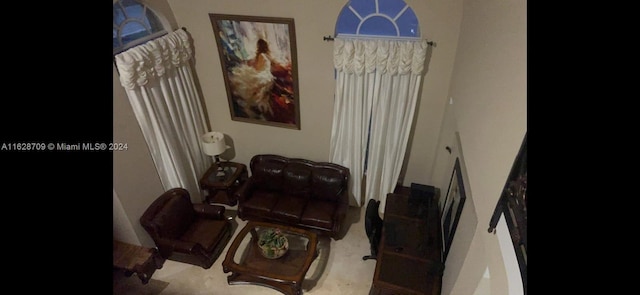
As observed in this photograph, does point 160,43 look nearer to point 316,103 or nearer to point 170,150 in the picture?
point 170,150

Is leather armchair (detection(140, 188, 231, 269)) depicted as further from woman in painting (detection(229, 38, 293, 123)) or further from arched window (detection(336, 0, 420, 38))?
arched window (detection(336, 0, 420, 38))

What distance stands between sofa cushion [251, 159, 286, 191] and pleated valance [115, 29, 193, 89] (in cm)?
171

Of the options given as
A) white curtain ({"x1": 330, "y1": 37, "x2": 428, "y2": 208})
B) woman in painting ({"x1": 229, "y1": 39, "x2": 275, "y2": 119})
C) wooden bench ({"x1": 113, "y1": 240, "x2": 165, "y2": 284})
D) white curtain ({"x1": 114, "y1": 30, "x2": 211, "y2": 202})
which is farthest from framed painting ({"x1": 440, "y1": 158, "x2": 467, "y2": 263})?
white curtain ({"x1": 114, "y1": 30, "x2": 211, "y2": 202})

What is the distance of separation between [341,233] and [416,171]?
4.45 ft

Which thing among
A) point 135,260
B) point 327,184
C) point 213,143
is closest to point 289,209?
point 327,184

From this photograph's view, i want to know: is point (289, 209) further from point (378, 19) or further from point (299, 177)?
point (378, 19)

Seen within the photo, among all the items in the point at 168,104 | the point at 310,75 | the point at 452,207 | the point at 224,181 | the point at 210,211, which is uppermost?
the point at 310,75

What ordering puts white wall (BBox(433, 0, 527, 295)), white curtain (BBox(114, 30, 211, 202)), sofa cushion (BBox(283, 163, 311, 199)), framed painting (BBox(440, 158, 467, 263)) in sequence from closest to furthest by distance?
white wall (BBox(433, 0, 527, 295)) < framed painting (BBox(440, 158, 467, 263)) < white curtain (BBox(114, 30, 211, 202)) < sofa cushion (BBox(283, 163, 311, 199))

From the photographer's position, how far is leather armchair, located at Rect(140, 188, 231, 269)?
370cm

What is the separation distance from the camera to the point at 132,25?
3518mm

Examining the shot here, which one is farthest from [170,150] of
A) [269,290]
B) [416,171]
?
[416,171]

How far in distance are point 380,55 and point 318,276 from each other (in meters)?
2.67

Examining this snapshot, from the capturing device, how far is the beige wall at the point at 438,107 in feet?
5.71

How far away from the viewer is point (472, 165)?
2361 mm
